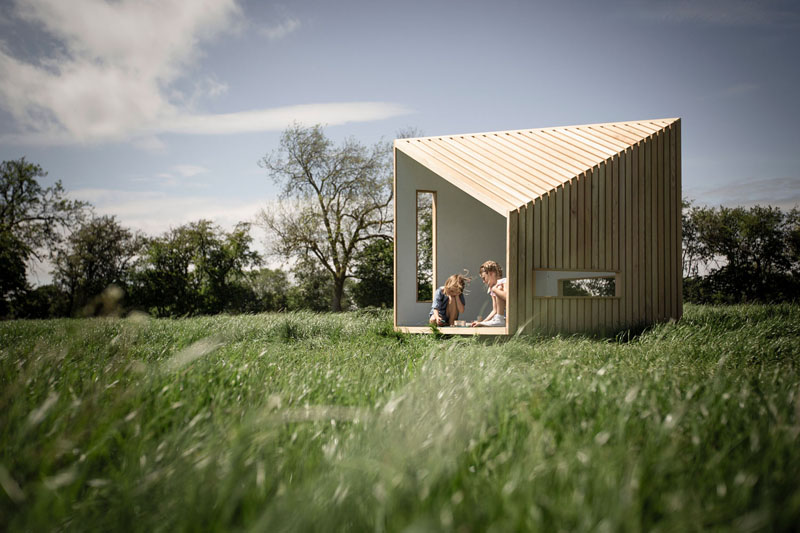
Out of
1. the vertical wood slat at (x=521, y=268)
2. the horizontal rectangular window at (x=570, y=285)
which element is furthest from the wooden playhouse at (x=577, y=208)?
the horizontal rectangular window at (x=570, y=285)

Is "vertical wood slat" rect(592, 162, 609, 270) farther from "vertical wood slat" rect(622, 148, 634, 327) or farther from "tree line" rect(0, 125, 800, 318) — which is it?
"tree line" rect(0, 125, 800, 318)

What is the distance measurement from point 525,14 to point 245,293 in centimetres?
1520

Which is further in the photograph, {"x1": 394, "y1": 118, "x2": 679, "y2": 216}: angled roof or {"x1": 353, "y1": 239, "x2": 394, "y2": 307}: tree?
{"x1": 353, "y1": 239, "x2": 394, "y2": 307}: tree

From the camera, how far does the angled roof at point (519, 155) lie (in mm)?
7781

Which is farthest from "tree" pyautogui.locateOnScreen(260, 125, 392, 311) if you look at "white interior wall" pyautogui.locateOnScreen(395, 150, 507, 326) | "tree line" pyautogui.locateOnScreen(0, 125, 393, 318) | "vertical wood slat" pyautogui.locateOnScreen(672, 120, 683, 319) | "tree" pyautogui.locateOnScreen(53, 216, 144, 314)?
"vertical wood slat" pyautogui.locateOnScreen(672, 120, 683, 319)

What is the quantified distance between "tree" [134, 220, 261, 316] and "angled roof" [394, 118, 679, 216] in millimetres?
14517

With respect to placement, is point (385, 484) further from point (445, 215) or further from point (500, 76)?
point (500, 76)

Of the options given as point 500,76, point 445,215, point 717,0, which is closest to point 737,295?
point 717,0

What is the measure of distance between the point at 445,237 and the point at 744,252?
56.1 ft

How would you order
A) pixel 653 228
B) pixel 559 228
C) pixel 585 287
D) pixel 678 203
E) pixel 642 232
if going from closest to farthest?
1. pixel 559 228
2. pixel 642 232
3. pixel 653 228
4. pixel 678 203
5. pixel 585 287

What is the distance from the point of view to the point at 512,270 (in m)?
7.20

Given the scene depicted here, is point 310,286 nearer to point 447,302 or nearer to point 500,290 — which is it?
point 447,302

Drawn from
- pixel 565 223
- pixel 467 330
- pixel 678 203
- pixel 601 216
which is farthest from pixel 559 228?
pixel 678 203

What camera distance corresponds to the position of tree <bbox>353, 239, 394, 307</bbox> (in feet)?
74.6
